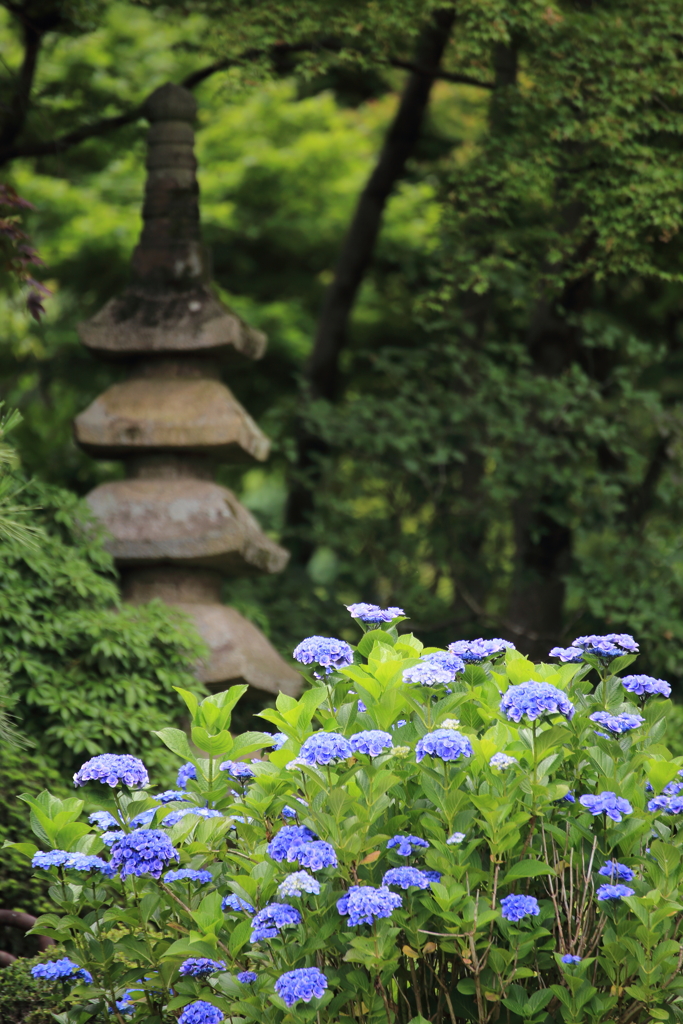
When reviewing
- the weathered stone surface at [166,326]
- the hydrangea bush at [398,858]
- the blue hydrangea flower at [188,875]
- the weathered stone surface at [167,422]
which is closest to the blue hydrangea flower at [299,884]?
the hydrangea bush at [398,858]

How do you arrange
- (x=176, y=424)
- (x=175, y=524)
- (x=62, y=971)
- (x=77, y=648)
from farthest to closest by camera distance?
(x=176, y=424) < (x=175, y=524) < (x=77, y=648) < (x=62, y=971)

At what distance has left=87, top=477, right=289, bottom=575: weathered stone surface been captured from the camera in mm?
5477

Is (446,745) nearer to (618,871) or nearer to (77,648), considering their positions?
(618,871)

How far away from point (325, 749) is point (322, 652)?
359 mm

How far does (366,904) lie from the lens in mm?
2107

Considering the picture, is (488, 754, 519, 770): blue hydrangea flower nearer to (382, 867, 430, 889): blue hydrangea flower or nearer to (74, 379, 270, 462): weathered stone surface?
(382, 867, 430, 889): blue hydrangea flower

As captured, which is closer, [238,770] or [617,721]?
[617,721]

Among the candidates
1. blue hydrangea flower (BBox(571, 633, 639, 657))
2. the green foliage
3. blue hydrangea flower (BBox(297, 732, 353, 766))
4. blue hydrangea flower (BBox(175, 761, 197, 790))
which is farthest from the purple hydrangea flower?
the green foliage

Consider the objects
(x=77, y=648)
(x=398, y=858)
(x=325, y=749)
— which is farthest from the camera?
(x=77, y=648)

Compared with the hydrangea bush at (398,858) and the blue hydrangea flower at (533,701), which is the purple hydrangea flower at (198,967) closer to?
the hydrangea bush at (398,858)

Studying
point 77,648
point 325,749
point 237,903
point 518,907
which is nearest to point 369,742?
point 325,749

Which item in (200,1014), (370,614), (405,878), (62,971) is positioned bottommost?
(62,971)

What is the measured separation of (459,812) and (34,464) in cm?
508

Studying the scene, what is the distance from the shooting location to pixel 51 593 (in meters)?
4.77
